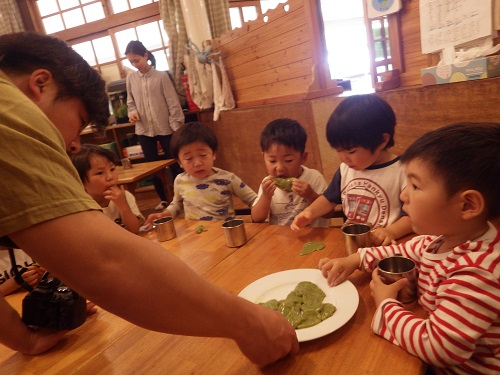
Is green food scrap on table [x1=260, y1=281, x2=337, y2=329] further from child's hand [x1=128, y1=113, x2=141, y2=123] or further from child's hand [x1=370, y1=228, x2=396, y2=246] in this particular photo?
child's hand [x1=128, y1=113, x2=141, y2=123]

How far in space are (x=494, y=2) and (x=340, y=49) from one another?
6.95m

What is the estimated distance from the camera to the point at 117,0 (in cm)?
602

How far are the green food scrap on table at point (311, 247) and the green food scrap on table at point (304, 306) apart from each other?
26 centimetres

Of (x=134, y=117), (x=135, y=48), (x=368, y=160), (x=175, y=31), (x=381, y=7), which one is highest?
(x=175, y=31)

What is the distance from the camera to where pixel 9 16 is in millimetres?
6262

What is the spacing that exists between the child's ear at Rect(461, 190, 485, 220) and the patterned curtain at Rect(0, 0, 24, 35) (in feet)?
25.0

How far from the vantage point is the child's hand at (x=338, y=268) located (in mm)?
1069

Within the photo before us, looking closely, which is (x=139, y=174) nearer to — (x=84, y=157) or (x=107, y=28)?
(x=84, y=157)

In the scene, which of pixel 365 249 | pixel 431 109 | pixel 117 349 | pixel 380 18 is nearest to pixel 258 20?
pixel 380 18

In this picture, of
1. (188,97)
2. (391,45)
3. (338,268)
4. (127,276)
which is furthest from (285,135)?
(188,97)

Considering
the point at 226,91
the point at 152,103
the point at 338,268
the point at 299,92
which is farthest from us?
the point at 152,103

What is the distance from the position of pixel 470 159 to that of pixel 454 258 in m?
0.24

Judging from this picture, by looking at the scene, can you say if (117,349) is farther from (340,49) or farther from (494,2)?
(340,49)

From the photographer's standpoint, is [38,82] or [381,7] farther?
[381,7]
